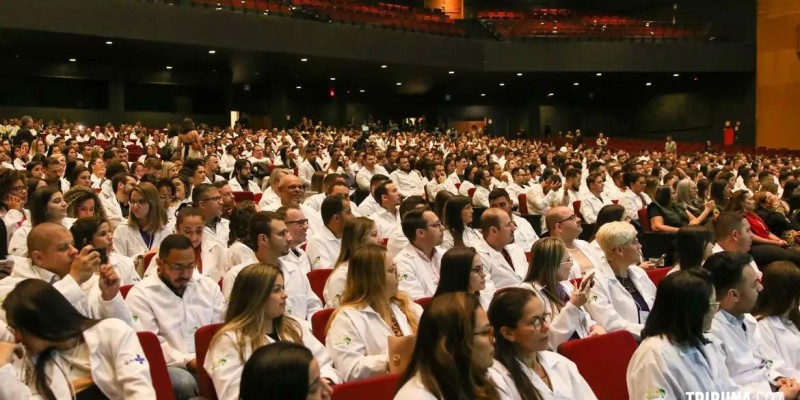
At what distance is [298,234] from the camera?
630 cm

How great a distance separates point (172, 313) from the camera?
4.91m

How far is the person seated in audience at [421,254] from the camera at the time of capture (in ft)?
19.9

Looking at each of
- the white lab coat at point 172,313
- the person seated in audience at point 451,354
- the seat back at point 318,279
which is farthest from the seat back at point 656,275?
the person seated in audience at point 451,354

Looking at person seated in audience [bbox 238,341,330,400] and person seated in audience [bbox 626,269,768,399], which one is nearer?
person seated in audience [bbox 238,341,330,400]

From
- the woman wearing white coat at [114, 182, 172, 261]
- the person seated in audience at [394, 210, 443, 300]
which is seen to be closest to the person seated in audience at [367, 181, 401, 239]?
the woman wearing white coat at [114, 182, 172, 261]

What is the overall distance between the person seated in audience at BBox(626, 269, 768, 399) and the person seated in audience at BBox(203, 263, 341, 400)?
135 centimetres

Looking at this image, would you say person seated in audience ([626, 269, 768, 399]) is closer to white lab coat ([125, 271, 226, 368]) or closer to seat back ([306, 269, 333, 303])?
white lab coat ([125, 271, 226, 368])

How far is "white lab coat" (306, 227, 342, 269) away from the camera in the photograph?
7090 millimetres

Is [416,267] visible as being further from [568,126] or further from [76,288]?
[568,126]

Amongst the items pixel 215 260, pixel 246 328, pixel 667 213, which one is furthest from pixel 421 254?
pixel 667 213

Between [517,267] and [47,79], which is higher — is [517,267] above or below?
below

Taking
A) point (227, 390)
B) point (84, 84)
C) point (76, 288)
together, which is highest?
point (84, 84)

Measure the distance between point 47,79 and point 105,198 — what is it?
68.1 feet

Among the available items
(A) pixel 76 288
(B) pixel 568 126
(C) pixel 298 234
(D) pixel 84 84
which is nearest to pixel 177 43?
(D) pixel 84 84
